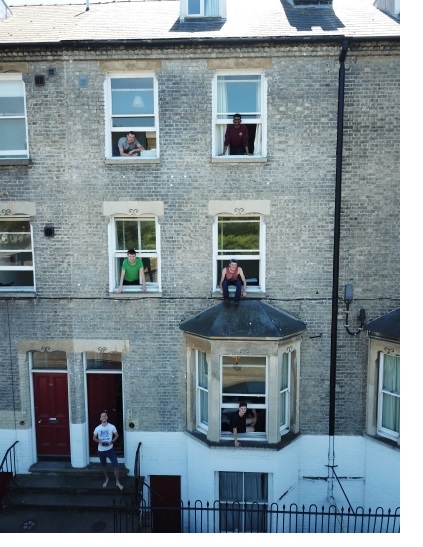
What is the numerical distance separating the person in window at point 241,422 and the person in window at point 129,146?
578 centimetres

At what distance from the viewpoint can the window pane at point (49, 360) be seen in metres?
A: 10.3

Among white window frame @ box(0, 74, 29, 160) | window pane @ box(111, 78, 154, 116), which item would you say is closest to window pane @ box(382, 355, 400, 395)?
window pane @ box(111, 78, 154, 116)

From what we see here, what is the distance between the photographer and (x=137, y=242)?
9680mm

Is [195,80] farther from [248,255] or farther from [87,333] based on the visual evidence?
[87,333]

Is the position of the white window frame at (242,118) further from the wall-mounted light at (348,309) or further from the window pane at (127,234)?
the wall-mounted light at (348,309)

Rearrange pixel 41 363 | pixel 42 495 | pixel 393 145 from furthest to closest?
pixel 41 363
pixel 42 495
pixel 393 145

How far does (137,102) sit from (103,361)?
5.82m

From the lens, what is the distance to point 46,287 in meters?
9.66

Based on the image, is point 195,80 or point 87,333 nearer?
point 195,80

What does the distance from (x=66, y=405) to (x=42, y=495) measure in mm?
1907

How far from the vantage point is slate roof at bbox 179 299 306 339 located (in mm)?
8977

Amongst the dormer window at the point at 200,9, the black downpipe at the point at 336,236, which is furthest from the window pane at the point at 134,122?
the black downpipe at the point at 336,236

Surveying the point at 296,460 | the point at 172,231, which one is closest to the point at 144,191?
the point at 172,231

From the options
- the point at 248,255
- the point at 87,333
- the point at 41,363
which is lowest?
the point at 41,363
